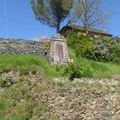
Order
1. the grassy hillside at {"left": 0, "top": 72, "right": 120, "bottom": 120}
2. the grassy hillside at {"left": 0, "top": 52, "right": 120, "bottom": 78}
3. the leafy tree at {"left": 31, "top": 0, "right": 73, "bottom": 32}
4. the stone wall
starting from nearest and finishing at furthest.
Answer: the grassy hillside at {"left": 0, "top": 72, "right": 120, "bottom": 120} → the grassy hillside at {"left": 0, "top": 52, "right": 120, "bottom": 78} → the stone wall → the leafy tree at {"left": 31, "top": 0, "right": 73, "bottom": 32}

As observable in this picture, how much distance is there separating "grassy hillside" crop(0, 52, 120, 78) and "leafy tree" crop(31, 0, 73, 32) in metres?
12.2

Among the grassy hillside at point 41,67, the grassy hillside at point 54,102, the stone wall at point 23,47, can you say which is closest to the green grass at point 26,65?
the grassy hillside at point 41,67

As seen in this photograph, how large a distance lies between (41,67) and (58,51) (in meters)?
3.61

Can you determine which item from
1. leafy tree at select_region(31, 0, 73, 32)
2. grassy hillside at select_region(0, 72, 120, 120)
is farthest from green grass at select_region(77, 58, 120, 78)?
leafy tree at select_region(31, 0, 73, 32)

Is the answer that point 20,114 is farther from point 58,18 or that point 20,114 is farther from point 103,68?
point 58,18

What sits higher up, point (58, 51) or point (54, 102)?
point (58, 51)

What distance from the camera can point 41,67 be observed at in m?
21.8

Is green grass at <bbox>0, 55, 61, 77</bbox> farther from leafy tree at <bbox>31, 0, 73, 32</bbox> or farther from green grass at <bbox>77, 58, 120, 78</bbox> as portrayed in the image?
leafy tree at <bbox>31, 0, 73, 32</bbox>

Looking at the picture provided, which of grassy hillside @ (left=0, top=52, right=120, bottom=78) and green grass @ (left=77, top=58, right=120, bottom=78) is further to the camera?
green grass @ (left=77, top=58, right=120, bottom=78)

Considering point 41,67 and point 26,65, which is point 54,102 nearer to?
point 26,65

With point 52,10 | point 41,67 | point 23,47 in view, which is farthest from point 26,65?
point 52,10

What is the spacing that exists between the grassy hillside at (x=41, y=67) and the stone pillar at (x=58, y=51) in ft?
2.02

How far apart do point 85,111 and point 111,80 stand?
7496 mm

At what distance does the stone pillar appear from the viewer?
81.2 feet
